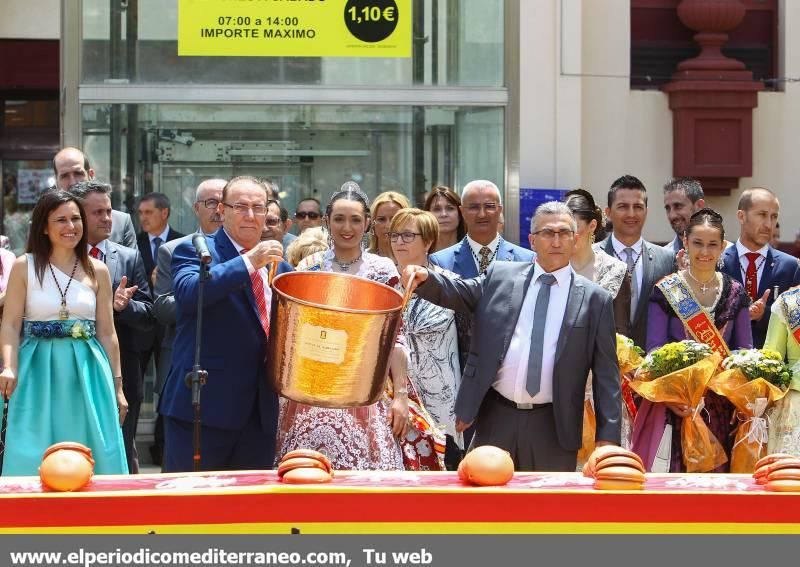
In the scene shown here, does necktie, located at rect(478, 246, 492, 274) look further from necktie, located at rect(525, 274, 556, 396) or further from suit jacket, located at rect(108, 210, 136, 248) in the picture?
suit jacket, located at rect(108, 210, 136, 248)

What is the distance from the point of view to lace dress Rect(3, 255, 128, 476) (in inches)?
250

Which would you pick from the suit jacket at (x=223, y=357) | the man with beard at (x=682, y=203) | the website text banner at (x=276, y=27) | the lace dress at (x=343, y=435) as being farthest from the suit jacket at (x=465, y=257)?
the website text banner at (x=276, y=27)

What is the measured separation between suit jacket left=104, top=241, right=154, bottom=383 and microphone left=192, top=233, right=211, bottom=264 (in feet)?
7.37

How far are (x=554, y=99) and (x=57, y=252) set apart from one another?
615cm

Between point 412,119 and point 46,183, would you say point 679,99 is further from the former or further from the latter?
point 46,183

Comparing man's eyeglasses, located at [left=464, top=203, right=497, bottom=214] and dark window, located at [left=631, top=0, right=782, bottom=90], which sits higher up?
dark window, located at [left=631, top=0, right=782, bottom=90]

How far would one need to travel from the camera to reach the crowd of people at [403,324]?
5.60 meters

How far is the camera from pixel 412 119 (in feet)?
34.1

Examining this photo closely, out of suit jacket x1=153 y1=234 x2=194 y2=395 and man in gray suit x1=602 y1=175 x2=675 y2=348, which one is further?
man in gray suit x1=602 y1=175 x2=675 y2=348

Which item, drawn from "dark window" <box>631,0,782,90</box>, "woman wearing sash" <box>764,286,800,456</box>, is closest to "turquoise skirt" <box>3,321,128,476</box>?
"woman wearing sash" <box>764,286,800,456</box>

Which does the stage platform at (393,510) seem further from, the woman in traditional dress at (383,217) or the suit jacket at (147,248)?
the suit jacket at (147,248)

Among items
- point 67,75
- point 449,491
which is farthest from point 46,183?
point 449,491

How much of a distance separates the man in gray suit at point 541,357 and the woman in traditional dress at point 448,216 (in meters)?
2.26
